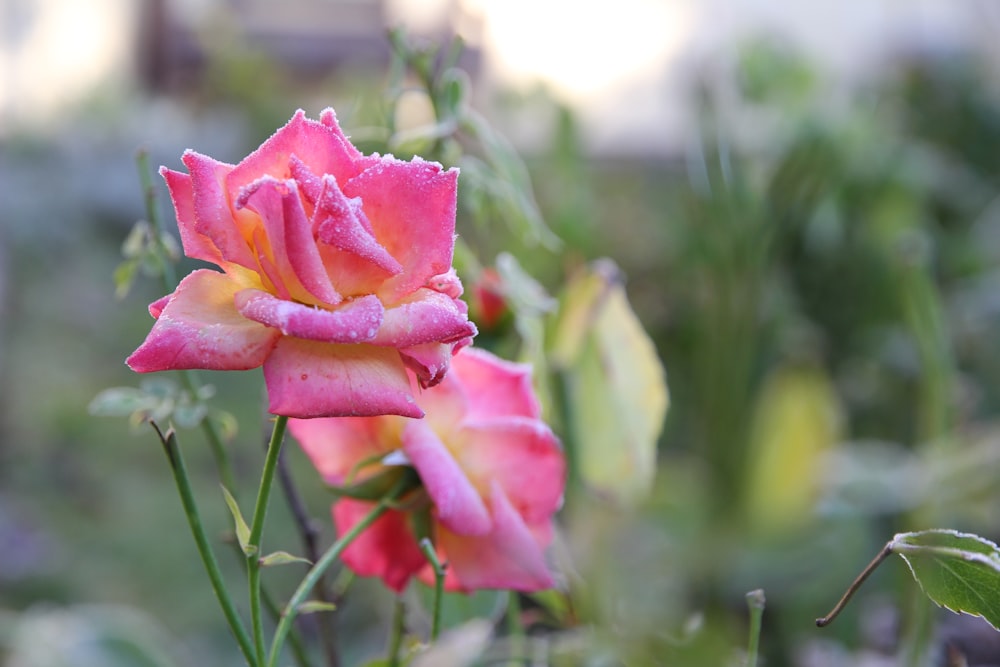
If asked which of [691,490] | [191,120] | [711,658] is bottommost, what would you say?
[691,490]

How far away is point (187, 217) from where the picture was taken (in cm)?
15

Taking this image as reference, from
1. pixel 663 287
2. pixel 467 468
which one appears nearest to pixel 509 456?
pixel 467 468

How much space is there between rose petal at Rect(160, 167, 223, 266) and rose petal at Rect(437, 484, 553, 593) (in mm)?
76

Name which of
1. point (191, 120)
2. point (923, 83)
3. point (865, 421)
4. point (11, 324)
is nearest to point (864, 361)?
point (865, 421)

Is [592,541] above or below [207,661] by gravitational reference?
above

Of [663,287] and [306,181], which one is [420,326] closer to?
[306,181]

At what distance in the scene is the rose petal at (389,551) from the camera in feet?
0.67

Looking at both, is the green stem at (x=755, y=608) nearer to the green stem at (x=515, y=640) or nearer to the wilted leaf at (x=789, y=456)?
the green stem at (x=515, y=640)

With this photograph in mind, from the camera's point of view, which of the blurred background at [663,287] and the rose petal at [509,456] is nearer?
the rose petal at [509,456]

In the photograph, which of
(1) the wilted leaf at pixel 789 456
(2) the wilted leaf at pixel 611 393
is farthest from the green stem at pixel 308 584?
(1) the wilted leaf at pixel 789 456

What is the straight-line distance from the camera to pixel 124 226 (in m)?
1.41

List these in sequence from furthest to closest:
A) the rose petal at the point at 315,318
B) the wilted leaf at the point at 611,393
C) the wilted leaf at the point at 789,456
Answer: the wilted leaf at the point at 789,456 → the wilted leaf at the point at 611,393 → the rose petal at the point at 315,318

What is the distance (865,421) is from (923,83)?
0.59 metres

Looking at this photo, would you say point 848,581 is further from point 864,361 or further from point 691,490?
point 864,361
